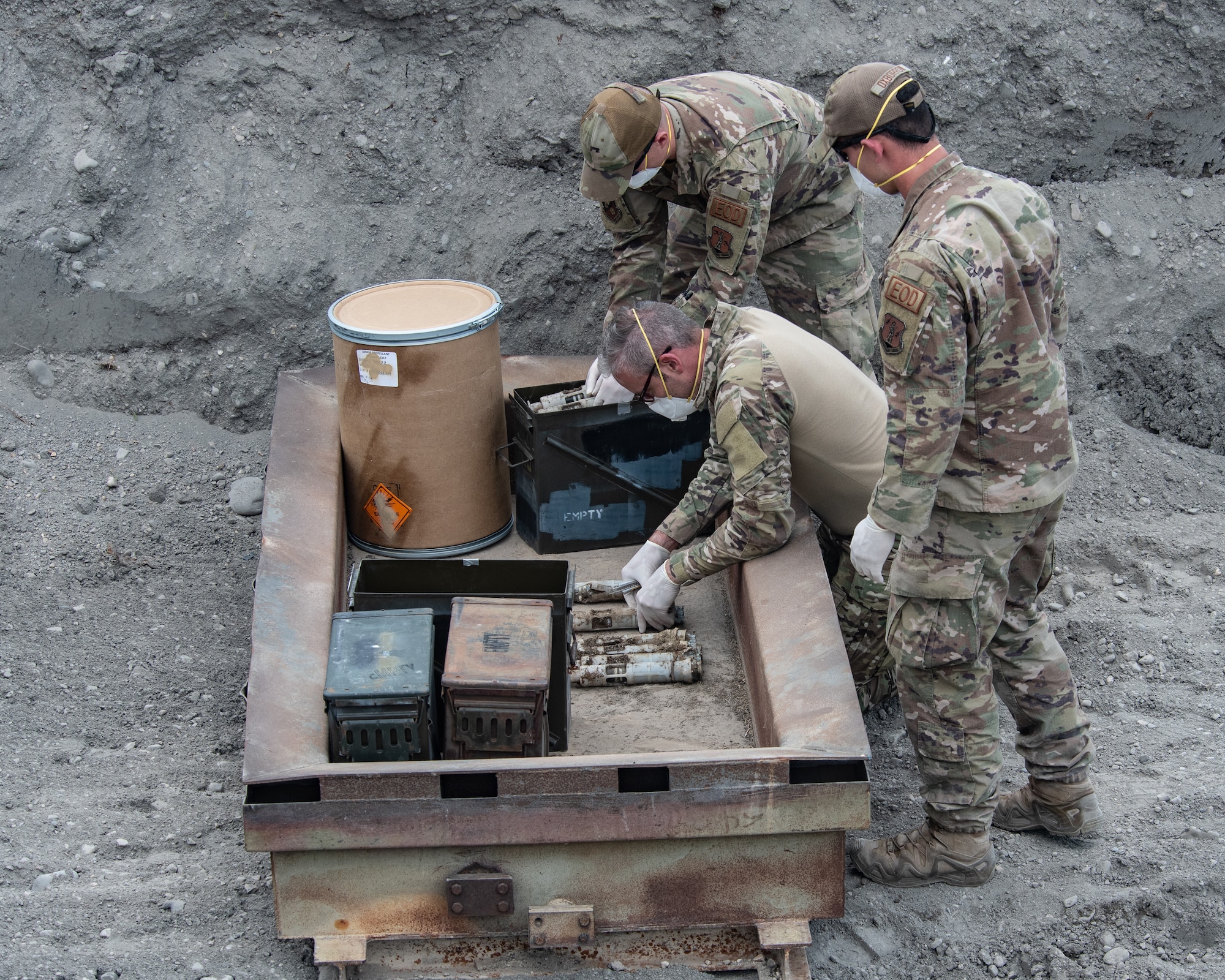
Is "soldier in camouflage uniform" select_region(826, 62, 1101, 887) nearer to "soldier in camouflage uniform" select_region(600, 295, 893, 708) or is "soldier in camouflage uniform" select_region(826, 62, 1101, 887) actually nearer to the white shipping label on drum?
"soldier in camouflage uniform" select_region(600, 295, 893, 708)

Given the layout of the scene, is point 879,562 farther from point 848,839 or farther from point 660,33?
point 660,33

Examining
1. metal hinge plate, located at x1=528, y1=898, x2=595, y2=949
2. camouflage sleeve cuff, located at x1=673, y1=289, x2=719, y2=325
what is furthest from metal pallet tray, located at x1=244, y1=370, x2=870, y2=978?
camouflage sleeve cuff, located at x1=673, y1=289, x2=719, y2=325

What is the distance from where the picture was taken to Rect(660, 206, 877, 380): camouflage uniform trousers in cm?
433

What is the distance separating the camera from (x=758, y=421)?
3.31 meters

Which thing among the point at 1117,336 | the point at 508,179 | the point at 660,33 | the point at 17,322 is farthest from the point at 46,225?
the point at 1117,336

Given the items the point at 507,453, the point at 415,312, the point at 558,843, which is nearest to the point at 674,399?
the point at 507,453

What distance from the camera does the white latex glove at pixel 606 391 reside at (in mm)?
3975

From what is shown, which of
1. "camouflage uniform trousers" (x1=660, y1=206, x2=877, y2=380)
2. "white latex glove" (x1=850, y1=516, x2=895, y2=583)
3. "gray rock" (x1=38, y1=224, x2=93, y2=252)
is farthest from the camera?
"gray rock" (x1=38, y1=224, x2=93, y2=252)

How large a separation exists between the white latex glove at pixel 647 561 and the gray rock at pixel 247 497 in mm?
1849

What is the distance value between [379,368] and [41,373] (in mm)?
2149

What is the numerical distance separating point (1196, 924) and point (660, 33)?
13.7 ft

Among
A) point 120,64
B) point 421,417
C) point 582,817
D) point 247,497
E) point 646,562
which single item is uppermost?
point 120,64

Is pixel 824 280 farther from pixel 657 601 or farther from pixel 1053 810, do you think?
pixel 1053 810

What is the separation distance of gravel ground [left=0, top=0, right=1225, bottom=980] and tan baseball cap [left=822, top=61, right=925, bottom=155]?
2257mm
